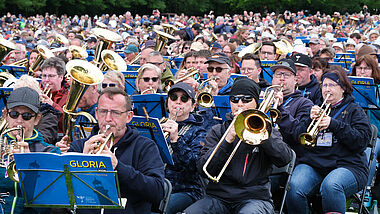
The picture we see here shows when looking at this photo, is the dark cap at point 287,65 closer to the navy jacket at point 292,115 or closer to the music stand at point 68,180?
the navy jacket at point 292,115

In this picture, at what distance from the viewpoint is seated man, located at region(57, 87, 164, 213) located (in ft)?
12.1

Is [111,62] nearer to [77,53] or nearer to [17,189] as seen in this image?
[77,53]

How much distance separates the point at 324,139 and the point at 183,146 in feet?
5.08

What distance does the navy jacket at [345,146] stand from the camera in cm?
512

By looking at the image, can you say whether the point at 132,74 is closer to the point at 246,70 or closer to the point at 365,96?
the point at 246,70

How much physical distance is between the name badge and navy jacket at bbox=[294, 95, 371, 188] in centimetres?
4

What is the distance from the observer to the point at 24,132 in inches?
165

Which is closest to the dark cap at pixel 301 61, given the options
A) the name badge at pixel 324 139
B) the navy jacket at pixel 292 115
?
the navy jacket at pixel 292 115

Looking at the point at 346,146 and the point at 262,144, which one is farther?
the point at 346,146

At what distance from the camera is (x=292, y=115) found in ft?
18.6

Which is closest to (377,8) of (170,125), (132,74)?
(132,74)

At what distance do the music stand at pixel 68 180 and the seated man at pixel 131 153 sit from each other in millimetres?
266

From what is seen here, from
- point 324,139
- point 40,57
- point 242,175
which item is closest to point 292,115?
point 324,139

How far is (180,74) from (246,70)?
0.98 meters
